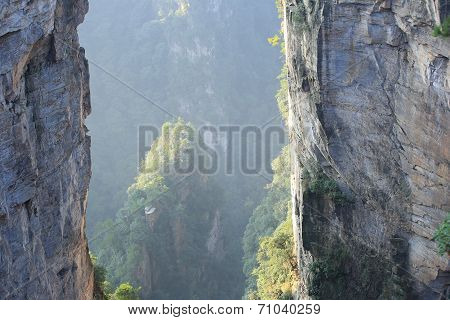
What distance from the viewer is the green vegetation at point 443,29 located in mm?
11250

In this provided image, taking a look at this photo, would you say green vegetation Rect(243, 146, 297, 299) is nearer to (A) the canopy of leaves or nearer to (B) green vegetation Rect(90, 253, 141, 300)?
(A) the canopy of leaves

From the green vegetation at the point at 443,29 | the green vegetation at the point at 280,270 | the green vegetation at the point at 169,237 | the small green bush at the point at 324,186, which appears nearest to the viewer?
the green vegetation at the point at 443,29

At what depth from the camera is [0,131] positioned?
10406mm

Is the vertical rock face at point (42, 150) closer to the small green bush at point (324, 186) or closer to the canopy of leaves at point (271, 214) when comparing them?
the small green bush at point (324, 186)

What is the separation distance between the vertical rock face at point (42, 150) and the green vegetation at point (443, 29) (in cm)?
699

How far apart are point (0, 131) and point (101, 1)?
54760 mm

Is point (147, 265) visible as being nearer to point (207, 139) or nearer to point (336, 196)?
point (336, 196)

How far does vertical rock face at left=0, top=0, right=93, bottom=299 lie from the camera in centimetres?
1066

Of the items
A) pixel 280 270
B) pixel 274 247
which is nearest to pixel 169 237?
pixel 274 247

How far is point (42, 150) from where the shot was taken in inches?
479

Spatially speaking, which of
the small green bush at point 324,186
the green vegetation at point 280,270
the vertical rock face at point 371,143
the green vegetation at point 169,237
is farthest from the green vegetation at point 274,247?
the small green bush at point 324,186

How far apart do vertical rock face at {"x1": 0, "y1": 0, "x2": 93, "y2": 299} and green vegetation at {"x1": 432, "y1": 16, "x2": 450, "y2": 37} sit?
6.99m

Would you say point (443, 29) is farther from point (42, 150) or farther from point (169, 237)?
point (169, 237)

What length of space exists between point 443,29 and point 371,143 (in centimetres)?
354
